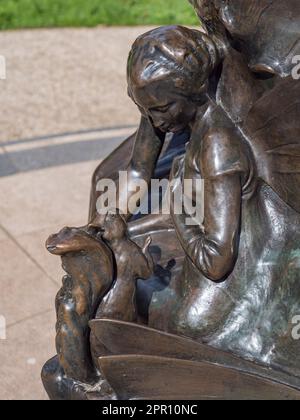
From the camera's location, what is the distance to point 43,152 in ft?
18.3

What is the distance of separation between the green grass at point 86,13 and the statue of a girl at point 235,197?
5.75 metres

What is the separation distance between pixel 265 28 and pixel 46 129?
3.74 m

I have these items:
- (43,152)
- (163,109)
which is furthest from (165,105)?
(43,152)

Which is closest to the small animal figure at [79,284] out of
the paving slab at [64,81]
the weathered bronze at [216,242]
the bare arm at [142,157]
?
the weathered bronze at [216,242]

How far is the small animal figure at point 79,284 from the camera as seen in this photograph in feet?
8.79

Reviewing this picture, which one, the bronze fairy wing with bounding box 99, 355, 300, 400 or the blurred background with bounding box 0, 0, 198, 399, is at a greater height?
the bronze fairy wing with bounding box 99, 355, 300, 400

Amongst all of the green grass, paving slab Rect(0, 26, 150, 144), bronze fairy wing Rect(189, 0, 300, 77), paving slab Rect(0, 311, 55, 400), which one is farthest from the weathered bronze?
the green grass

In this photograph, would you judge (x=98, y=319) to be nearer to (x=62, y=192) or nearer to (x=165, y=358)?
(x=165, y=358)

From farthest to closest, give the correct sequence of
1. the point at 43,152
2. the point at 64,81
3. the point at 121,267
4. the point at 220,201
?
Answer: 1. the point at 64,81
2. the point at 43,152
3. the point at 121,267
4. the point at 220,201

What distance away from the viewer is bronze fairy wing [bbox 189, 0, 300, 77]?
2.60 metres

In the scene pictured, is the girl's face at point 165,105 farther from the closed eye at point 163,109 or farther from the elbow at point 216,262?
the elbow at point 216,262

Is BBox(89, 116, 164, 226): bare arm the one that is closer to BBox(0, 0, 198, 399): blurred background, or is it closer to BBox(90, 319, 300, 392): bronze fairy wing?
BBox(90, 319, 300, 392): bronze fairy wing

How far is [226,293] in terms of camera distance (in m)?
2.77

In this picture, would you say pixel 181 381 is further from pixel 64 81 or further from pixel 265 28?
pixel 64 81
